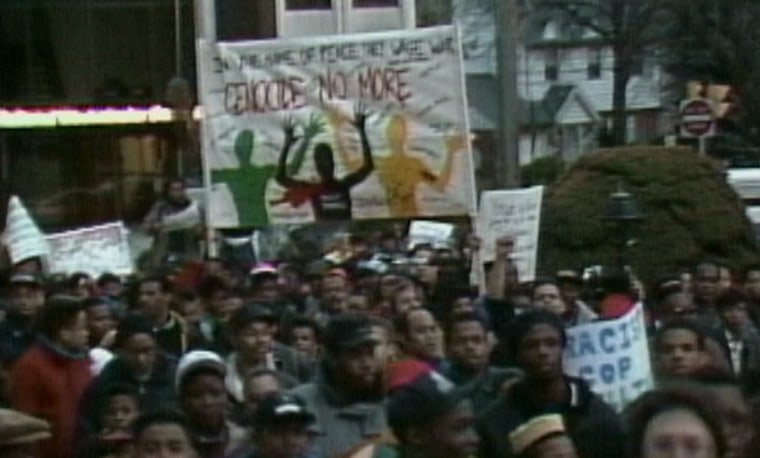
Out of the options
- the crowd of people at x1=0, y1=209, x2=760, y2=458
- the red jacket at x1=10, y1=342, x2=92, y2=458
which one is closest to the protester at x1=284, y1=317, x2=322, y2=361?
the crowd of people at x1=0, y1=209, x2=760, y2=458

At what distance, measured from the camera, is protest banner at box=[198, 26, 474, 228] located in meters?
15.7

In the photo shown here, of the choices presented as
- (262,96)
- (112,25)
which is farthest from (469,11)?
(262,96)

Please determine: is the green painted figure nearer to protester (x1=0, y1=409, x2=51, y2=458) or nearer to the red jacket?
the red jacket

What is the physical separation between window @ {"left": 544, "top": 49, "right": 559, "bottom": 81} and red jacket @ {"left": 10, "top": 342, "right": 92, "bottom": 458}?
62125 millimetres

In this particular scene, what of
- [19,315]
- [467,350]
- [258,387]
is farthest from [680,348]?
[19,315]

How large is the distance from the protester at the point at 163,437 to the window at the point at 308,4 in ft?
84.1

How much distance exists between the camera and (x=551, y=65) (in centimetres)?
7425

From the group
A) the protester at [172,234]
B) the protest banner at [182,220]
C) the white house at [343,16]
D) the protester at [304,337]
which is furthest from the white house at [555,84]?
the protester at [304,337]

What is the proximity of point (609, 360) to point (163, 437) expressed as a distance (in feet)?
10.6

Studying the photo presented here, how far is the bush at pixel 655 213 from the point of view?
74.5ft

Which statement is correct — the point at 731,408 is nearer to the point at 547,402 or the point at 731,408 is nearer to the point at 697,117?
the point at 547,402

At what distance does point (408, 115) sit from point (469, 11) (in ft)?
119

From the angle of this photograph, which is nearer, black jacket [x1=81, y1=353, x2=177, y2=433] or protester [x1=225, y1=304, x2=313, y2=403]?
black jacket [x1=81, y1=353, x2=177, y2=433]

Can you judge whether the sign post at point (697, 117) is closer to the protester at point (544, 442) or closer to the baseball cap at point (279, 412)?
the baseball cap at point (279, 412)
